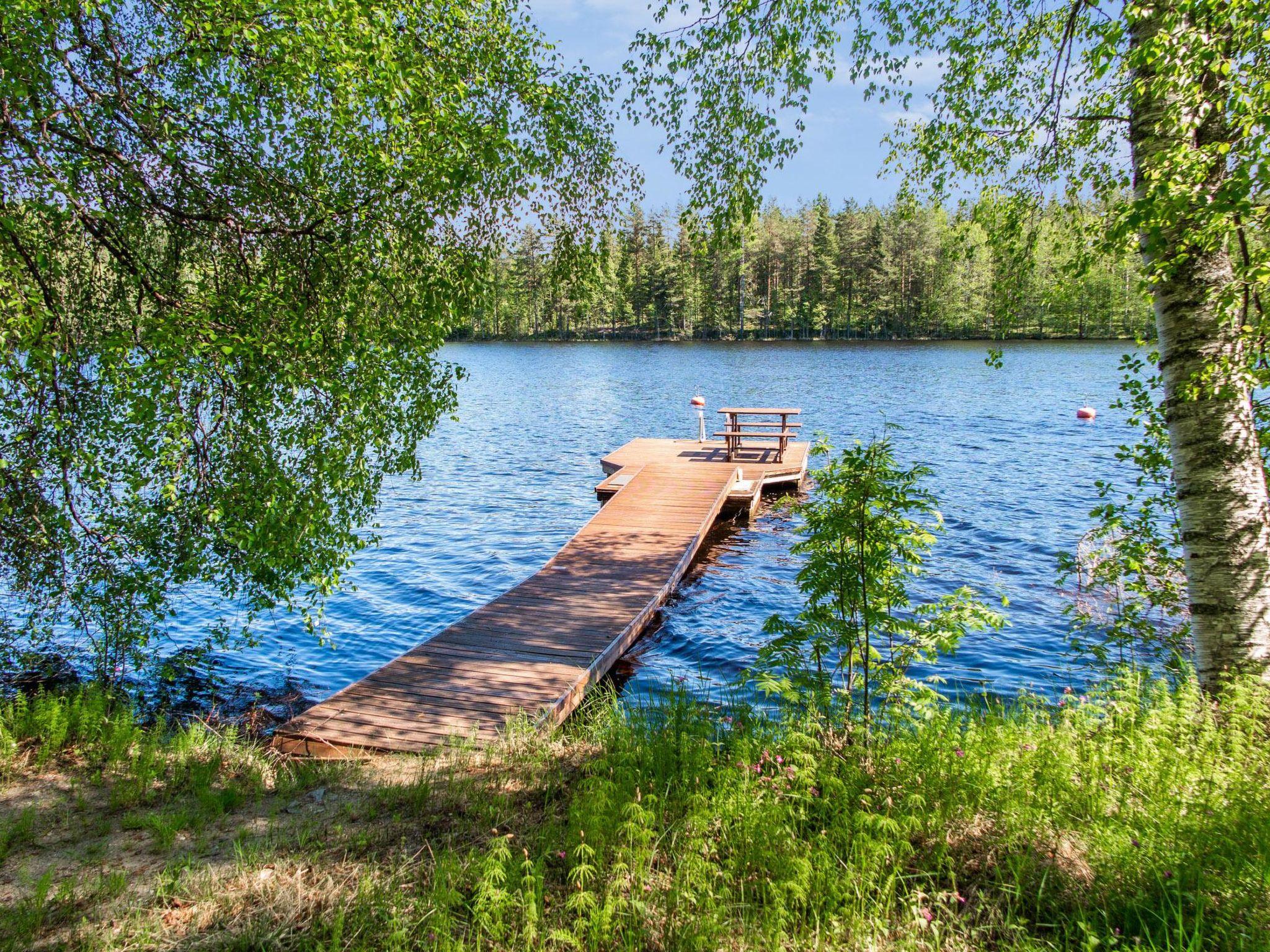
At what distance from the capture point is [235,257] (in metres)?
5.23

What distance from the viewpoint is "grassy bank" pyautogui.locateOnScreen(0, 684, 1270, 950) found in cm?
293

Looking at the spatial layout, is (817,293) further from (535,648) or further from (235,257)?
(235,257)

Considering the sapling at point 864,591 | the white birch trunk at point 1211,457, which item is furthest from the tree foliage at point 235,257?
the white birch trunk at point 1211,457

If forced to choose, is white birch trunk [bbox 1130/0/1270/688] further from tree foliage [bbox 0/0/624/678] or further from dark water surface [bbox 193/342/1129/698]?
tree foliage [bbox 0/0/624/678]

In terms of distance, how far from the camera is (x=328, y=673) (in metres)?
8.55

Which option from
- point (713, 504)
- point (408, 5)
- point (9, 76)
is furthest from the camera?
point (713, 504)

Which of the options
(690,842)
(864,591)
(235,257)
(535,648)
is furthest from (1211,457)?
(235,257)

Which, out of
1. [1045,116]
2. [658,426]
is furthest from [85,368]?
[658,426]

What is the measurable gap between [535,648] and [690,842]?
4459 millimetres

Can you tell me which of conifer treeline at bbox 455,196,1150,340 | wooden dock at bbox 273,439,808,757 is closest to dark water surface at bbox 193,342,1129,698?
wooden dock at bbox 273,439,808,757

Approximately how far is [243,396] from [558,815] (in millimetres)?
3352

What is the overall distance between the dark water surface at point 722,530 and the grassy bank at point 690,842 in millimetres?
3614

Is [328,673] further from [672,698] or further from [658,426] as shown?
[658,426]

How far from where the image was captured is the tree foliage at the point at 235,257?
418 centimetres
